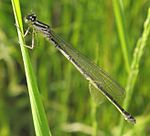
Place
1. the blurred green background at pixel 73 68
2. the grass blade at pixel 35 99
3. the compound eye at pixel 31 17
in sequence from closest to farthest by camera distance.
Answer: the grass blade at pixel 35 99 → the compound eye at pixel 31 17 → the blurred green background at pixel 73 68

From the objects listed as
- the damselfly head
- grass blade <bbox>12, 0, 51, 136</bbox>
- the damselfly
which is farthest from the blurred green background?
grass blade <bbox>12, 0, 51, 136</bbox>

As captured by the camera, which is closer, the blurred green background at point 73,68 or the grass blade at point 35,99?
the grass blade at point 35,99

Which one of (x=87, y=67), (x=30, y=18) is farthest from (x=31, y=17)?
(x=87, y=67)

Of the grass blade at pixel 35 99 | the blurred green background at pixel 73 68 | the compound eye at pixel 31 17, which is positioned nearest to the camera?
the grass blade at pixel 35 99

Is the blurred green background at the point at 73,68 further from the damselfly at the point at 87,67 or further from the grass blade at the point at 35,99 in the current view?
the grass blade at the point at 35,99

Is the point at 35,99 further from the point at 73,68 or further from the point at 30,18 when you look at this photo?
the point at 73,68

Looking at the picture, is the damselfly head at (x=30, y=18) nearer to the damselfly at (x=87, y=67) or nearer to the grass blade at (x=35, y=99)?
the damselfly at (x=87, y=67)

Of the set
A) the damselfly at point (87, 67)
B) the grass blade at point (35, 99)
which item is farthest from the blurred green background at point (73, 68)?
the grass blade at point (35, 99)

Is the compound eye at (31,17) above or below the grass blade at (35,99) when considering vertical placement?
above

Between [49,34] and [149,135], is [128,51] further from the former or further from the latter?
[149,135]
